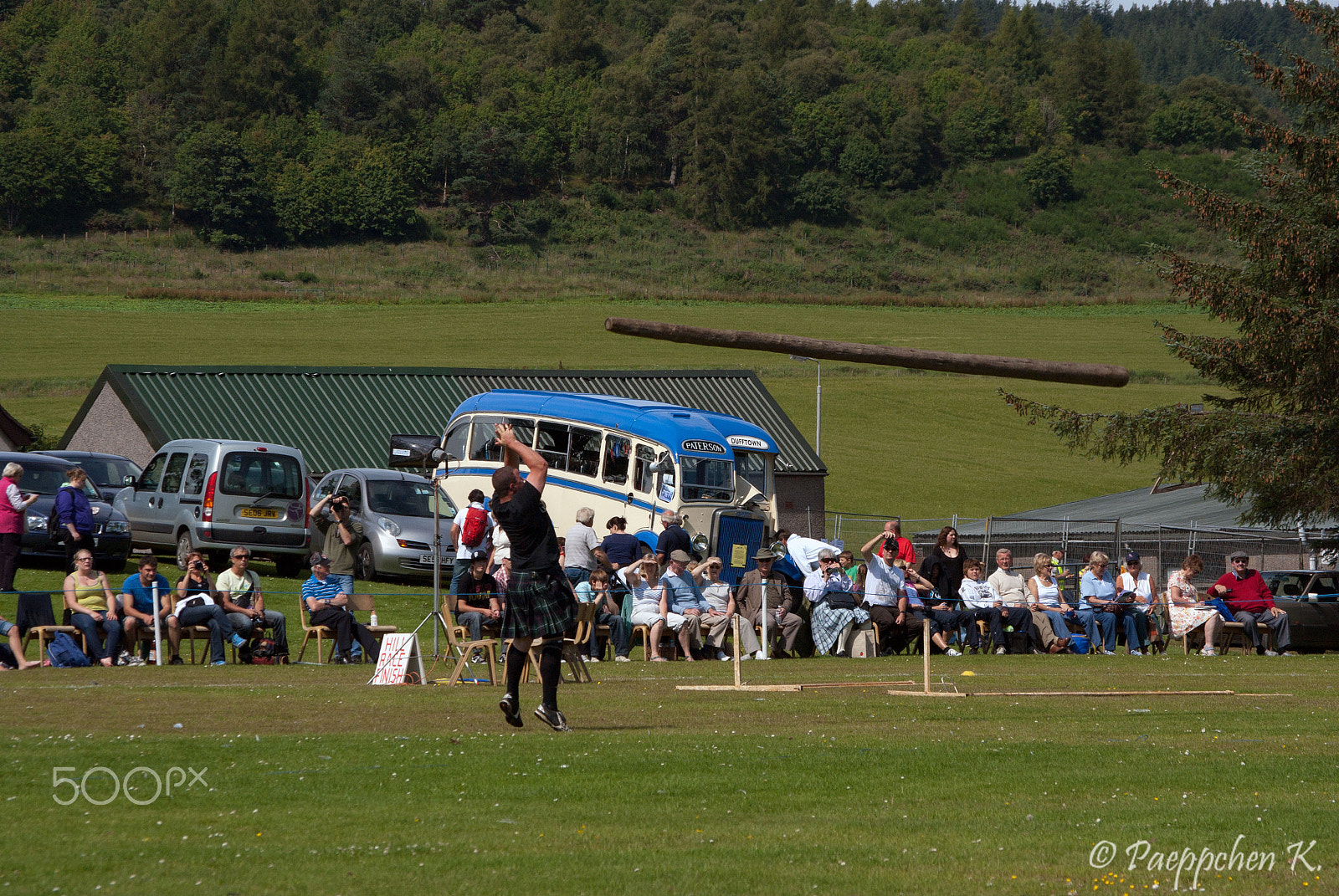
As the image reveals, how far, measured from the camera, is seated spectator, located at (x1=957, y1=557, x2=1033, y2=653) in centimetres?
1645

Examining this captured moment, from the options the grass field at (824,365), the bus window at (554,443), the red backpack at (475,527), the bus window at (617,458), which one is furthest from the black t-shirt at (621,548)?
the grass field at (824,365)

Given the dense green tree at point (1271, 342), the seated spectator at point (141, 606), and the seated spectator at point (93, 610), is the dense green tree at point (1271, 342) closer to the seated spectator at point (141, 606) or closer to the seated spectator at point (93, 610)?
the seated spectator at point (141, 606)

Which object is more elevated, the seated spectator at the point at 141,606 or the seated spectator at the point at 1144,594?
the seated spectator at the point at 141,606

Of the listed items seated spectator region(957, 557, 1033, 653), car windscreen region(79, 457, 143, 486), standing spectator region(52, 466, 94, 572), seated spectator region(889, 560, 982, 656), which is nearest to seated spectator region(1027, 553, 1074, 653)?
seated spectator region(957, 557, 1033, 653)

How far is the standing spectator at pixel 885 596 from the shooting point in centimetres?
1595

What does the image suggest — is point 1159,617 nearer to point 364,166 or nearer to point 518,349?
point 518,349

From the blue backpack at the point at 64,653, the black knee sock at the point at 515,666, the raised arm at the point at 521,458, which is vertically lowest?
the blue backpack at the point at 64,653

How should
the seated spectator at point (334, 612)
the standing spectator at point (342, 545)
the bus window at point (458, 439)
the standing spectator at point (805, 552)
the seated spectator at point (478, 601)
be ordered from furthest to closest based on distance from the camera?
1. the bus window at point (458, 439)
2. the standing spectator at point (805, 552)
3. the standing spectator at point (342, 545)
4. the seated spectator at point (334, 612)
5. the seated spectator at point (478, 601)

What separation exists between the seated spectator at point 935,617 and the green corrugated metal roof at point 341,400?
15617 mm

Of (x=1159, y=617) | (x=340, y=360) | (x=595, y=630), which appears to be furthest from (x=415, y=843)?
(x=340, y=360)

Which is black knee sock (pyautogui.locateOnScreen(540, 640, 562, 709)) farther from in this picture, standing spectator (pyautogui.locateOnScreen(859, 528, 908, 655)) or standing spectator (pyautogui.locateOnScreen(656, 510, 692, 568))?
standing spectator (pyautogui.locateOnScreen(656, 510, 692, 568))

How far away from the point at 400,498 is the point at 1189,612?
11037 mm

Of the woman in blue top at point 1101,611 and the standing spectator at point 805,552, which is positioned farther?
the standing spectator at point 805,552

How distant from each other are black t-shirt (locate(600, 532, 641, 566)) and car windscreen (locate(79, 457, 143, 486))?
9416 mm
